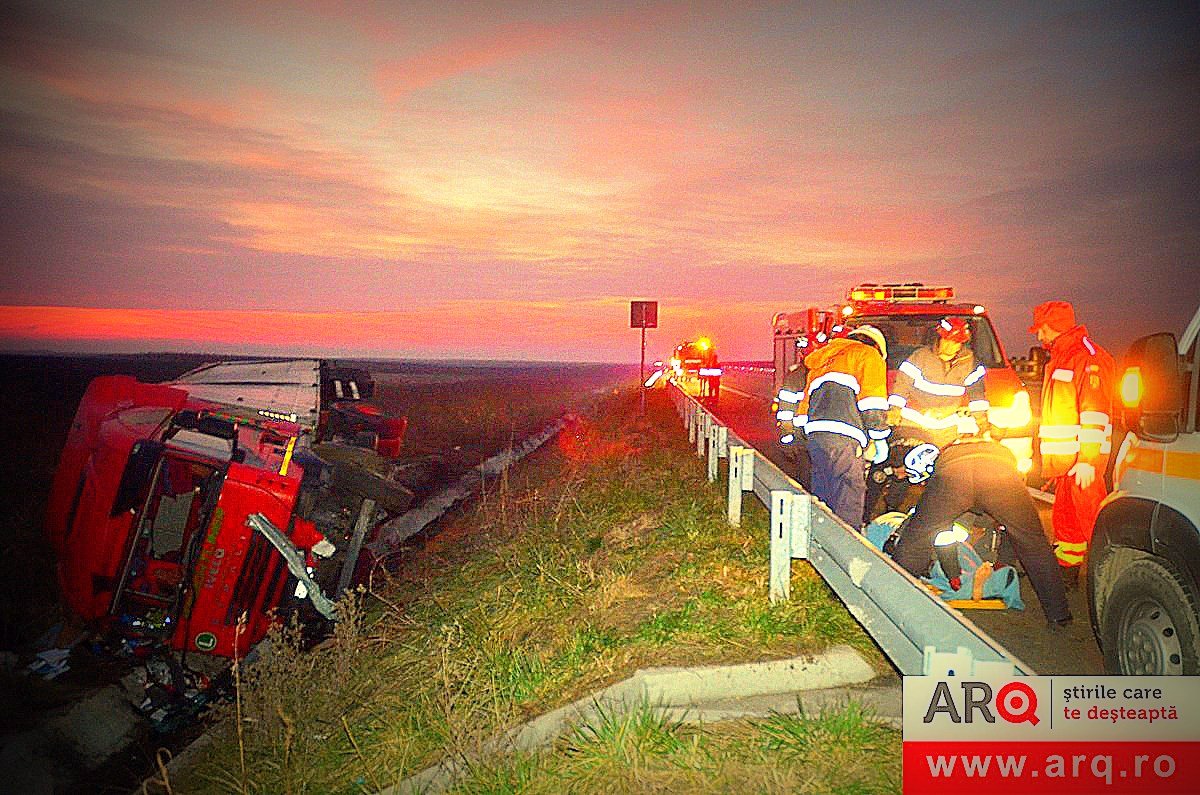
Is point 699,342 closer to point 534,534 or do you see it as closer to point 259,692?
point 534,534

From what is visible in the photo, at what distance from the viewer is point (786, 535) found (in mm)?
4895

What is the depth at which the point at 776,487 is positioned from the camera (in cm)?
583

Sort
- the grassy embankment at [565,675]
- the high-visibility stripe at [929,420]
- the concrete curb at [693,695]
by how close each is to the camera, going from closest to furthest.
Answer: the grassy embankment at [565,675], the concrete curb at [693,695], the high-visibility stripe at [929,420]

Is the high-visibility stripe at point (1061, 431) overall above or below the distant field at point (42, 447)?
above

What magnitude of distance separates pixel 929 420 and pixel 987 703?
4.01 metres

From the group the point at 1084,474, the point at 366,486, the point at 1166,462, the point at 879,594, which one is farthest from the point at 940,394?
the point at 366,486

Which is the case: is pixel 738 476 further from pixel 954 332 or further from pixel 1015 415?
pixel 1015 415

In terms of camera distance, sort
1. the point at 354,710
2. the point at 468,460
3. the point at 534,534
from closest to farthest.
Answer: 1. the point at 354,710
2. the point at 534,534
3. the point at 468,460

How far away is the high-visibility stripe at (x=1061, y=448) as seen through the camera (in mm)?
5977

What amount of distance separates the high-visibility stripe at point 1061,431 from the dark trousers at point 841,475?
1322 millimetres

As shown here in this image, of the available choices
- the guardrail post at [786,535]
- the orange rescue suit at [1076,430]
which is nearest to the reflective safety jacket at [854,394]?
the orange rescue suit at [1076,430]

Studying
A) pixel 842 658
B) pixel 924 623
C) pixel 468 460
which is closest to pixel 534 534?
pixel 842 658

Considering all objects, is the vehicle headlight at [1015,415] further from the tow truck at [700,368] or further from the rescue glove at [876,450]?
the tow truck at [700,368]

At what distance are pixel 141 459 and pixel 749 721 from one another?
5291mm
